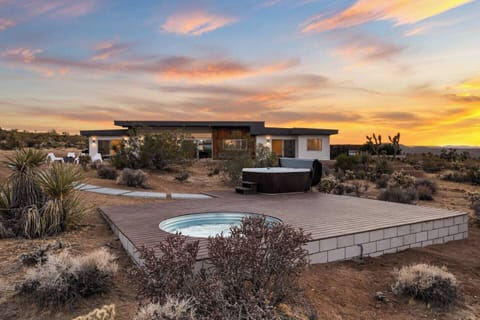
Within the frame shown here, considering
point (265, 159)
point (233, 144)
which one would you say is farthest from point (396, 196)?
point (233, 144)

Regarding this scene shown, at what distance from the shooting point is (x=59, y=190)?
5.64m

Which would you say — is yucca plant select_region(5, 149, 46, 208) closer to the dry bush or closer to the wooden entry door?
the dry bush

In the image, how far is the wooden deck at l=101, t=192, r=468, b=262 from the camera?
4539mm

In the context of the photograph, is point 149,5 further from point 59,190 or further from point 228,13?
point 59,190

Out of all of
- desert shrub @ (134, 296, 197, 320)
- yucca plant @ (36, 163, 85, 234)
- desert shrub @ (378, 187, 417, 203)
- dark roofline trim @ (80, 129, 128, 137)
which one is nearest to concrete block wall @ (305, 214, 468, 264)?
desert shrub @ (134, 296, 197, 320)

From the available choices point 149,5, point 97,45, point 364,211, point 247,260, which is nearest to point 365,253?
point 364,211

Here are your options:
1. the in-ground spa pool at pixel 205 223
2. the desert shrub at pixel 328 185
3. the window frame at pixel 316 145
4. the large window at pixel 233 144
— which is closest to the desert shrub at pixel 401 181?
the desert shrub at pixel 328 185

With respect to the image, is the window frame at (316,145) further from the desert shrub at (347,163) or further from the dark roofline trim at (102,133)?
the dark roofline trim at (102,133)

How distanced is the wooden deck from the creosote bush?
1.23m

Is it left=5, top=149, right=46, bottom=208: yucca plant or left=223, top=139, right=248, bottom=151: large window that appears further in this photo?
left=223, top=139, right=248, bottom=151: large window

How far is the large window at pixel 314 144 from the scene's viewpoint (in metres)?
27.2

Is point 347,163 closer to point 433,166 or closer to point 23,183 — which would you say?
point 433,166

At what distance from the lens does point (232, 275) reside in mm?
2367

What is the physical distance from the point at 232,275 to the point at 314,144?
25.8m
